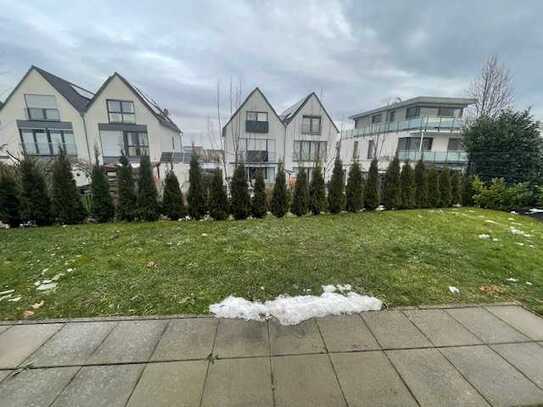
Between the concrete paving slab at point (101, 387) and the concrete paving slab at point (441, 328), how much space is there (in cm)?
258

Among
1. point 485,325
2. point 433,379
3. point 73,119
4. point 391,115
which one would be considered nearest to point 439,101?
point 391,115

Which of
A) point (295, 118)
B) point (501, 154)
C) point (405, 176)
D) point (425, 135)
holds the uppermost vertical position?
point (295, 118)

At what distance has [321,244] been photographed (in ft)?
15.3

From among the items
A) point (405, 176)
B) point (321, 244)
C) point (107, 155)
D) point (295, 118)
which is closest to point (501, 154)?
point (405, 176)

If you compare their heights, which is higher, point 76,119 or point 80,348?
point 76,119

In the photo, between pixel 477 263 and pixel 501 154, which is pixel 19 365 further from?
pixel 501 154

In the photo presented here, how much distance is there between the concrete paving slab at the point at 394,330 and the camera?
2.16 metres

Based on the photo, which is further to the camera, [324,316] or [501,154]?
[501,154]

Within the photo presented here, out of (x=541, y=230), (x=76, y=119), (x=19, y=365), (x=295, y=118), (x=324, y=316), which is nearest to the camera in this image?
(x=19, y=365)

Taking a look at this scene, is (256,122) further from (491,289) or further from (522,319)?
(522,319)

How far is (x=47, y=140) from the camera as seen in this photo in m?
17.7

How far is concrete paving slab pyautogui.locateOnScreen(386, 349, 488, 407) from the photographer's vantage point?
165 cm

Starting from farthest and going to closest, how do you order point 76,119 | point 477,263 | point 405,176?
point 76,119 → point 405,176 → point 477,263

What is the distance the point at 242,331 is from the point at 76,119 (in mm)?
21910
